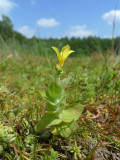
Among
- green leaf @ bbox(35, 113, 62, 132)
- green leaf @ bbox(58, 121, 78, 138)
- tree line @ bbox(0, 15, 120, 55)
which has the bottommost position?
green leaf @ bbox(58, 121, 78, 138)

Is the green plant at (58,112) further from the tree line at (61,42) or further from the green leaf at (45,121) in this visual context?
the tree line at (61,42)

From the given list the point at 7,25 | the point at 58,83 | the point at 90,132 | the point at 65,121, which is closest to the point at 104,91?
the point at 90,132

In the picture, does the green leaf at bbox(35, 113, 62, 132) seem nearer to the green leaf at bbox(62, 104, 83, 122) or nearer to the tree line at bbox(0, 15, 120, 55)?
the green leaf at bbox(62, 104, 83, 122)

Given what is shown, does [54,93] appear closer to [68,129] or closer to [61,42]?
[68,129]

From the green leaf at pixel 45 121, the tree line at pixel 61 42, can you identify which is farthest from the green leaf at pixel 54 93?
the tree line at pixel 61 42

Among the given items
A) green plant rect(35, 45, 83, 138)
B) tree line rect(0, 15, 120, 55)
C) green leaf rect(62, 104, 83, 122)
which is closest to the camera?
green plant rect(35, 45, 83, 138)

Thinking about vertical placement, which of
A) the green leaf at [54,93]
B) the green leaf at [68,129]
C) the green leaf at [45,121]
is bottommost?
the green leaf at [68,129]

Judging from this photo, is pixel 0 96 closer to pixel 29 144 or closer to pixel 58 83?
pixel 29 144

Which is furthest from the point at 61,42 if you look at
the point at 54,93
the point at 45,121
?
the point at 45,121

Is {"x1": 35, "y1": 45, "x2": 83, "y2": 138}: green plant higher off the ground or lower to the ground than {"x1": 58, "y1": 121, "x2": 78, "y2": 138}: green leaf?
higher

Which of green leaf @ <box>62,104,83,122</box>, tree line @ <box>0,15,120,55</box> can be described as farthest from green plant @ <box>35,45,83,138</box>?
tree line @ <box>0,15,120,55</box>
